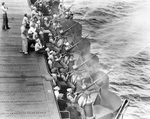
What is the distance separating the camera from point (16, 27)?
2833cm

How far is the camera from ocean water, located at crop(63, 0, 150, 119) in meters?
28.8

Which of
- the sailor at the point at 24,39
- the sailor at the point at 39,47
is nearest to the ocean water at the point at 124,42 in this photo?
the sailor at the point at 39,47

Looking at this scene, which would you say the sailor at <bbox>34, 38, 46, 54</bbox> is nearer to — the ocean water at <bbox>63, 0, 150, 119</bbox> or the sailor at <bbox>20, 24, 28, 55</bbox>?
the sailor at <bbox>20, 24, 28, 55</bbox>

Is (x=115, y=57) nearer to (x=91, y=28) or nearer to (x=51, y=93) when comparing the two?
(x=91, y=28)

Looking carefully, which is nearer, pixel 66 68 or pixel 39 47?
pixel 66 68

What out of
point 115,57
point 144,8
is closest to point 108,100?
point 115,57

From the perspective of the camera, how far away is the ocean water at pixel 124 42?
28.8 meters

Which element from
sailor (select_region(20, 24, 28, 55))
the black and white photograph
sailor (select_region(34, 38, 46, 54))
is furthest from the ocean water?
sailor (select_region(20, 24, 28, 55))

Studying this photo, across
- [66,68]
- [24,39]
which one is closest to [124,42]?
[66,68]

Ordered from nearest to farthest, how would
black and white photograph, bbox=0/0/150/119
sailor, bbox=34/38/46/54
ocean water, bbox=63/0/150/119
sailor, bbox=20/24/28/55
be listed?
black and white photograph, bbox=0/0/150/119, sailor, bbox=20/24/28/55, sailor, bbox=34/38/46/54, ocean water, bbox=63/0/150/119

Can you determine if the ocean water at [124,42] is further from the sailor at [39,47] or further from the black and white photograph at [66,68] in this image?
the sailor at [39,47]

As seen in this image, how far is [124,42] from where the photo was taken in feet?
132

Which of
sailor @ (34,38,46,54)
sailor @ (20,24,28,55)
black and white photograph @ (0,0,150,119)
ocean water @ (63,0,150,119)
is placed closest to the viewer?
black and white photograph @ (0,0,150,119)

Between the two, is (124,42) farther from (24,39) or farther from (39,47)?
(24,39)
